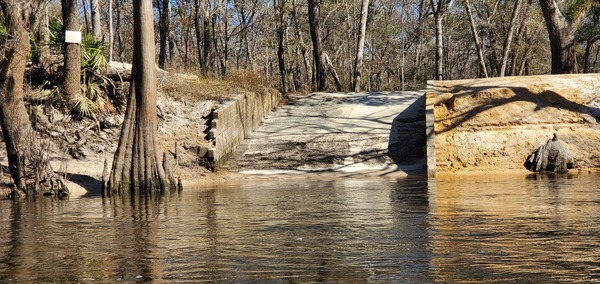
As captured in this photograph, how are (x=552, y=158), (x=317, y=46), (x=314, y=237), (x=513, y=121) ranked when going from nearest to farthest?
(x=314, y=237), (x=552, y=158), (x=513, y=121), (x=317, y=46)

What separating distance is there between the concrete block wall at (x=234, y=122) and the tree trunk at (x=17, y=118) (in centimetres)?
610

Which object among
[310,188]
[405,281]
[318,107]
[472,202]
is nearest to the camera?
[405,281]

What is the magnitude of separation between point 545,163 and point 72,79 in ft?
42.1

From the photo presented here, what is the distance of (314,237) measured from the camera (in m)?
9.83

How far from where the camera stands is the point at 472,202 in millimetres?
13914

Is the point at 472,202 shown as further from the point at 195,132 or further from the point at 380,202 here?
the point at 195,132

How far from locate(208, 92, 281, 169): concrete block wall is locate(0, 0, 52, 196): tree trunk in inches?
240

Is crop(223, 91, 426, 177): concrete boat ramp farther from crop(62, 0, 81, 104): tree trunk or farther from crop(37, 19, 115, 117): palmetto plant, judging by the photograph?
crop(62, 0, 81, 104): tree trunk

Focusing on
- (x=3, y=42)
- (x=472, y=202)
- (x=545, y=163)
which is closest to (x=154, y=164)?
(x=3, y=42)

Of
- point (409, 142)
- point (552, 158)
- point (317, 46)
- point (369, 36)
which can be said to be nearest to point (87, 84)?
point (409, 142)

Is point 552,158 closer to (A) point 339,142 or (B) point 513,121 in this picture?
(B) point 513,121

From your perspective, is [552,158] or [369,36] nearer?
[552,158]

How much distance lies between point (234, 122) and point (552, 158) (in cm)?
902

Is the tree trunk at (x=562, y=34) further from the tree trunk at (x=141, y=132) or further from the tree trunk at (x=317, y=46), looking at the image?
the tree trunk at (x=141, y=132)
